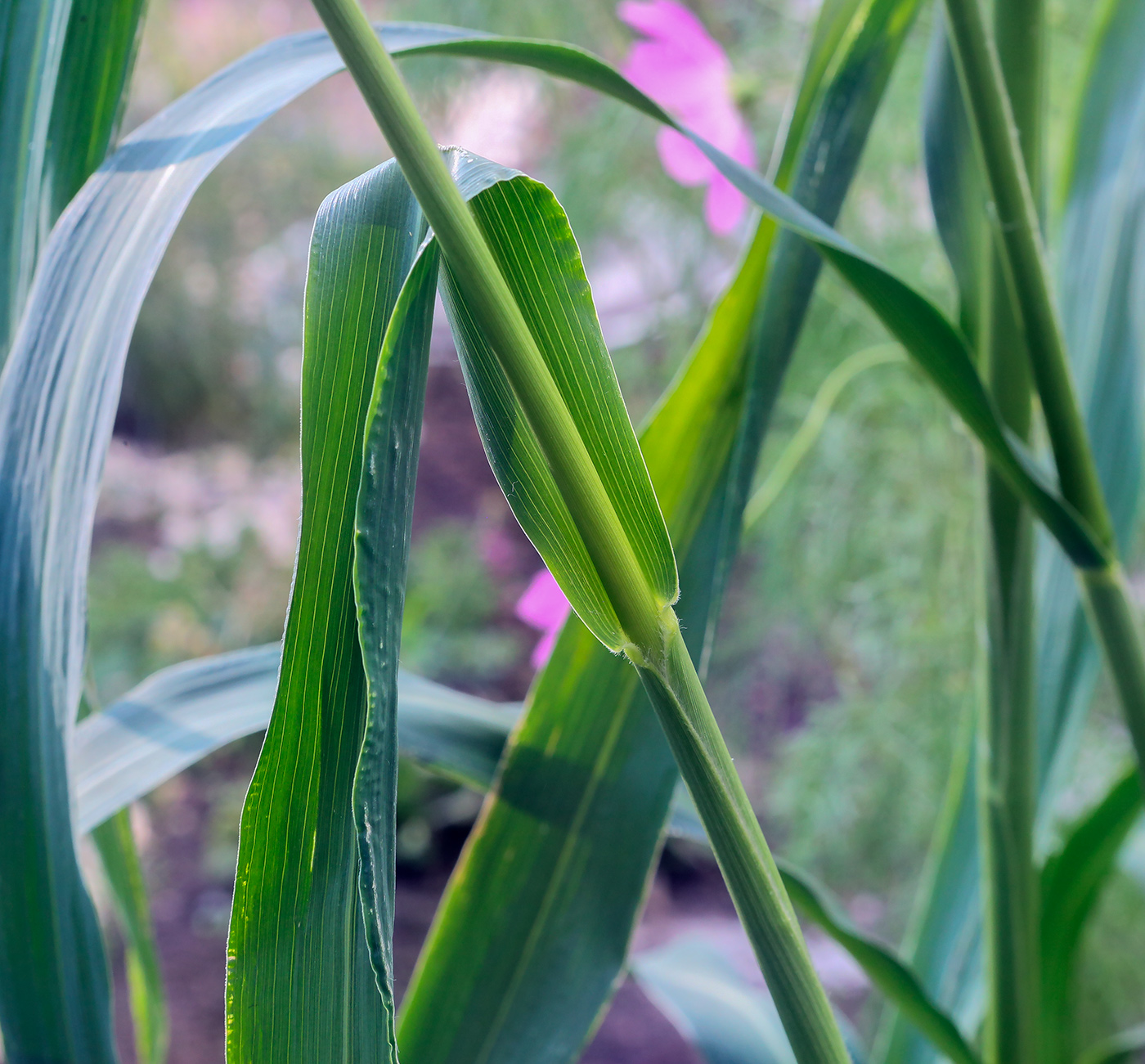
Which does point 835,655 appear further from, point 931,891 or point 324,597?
point 324,597

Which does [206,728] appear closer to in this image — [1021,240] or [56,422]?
[56,422]

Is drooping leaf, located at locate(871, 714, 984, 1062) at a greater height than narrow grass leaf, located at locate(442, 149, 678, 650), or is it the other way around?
narrow grass leaf, located at locate(442, 149, 678, 650)

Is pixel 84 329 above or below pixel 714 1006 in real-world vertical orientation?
above

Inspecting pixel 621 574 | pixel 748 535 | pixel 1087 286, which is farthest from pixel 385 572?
pixel 748 535

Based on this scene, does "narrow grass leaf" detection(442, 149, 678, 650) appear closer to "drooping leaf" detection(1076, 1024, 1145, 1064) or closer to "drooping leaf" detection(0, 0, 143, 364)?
"drooping leaf" detection(0, 0, 143, 364)

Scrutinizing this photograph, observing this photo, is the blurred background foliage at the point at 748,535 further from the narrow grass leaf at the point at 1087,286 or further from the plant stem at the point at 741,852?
the plant stem at the point at 741,852

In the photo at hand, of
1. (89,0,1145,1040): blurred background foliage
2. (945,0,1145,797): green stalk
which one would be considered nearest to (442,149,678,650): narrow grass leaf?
(945,0,1145,797): green stalk

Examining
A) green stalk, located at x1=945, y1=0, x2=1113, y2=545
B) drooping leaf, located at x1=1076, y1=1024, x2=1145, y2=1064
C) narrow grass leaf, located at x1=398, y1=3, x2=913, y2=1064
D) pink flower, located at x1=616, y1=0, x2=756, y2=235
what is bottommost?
drooping leaf, located at x1=1076, y1=1024, x2=1145, y2=1064
